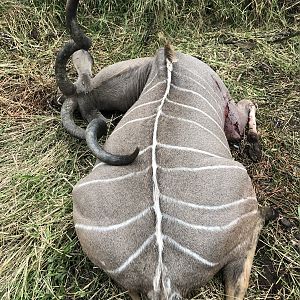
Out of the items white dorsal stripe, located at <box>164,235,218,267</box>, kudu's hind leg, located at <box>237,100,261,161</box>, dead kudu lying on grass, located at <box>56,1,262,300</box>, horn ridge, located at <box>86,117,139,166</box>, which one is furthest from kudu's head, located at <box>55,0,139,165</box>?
white dorsal stripe, located at <box>164,235,218,267</box>

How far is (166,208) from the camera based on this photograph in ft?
7.91

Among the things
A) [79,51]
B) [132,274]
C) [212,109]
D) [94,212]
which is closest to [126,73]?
[79,51]

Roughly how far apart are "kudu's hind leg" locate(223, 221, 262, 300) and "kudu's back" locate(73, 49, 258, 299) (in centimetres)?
6

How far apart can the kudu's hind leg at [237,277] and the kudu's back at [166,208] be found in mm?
59

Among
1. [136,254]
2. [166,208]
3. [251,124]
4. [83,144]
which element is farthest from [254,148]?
[136,254]

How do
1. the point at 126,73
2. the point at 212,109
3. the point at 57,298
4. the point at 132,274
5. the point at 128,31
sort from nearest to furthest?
the point at 132,274 → the point at 57,298 → the point at 212,109 → the point at 126,73 → the point at 128,31

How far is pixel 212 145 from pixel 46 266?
96 centimetres

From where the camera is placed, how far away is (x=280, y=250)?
2945 millimetres

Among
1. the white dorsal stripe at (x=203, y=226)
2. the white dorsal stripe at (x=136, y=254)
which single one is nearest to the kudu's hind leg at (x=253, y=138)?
the white dorsal stripe at (x=203, y=226)

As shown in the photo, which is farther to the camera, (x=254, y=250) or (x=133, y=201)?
(x=254, y=250)

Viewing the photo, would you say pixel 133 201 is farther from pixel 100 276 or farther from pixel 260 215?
pixel 260 215

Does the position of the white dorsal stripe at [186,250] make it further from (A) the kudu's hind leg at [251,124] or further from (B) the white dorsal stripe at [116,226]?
(A) the kudu's hind leg at [251,124]

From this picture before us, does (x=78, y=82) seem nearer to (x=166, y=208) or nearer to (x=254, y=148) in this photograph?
(x=254, y=148)

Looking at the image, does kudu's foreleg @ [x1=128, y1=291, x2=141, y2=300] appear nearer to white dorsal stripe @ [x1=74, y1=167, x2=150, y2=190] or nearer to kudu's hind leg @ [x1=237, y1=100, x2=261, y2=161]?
white dorsal stripe @ [x1=74, y1=167, x2=150, y2=190]
